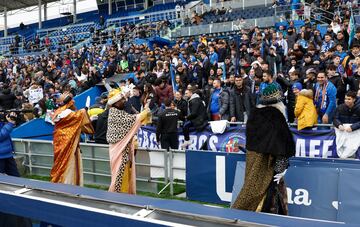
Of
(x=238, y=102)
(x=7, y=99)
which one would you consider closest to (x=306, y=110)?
(x=238, y=102)

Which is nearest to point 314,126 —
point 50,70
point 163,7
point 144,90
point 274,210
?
point 274,210

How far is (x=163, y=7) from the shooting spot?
35125 mm

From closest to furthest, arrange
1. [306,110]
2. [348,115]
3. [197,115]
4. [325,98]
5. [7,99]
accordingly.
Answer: [348,115]
[306,110]
[325,98]
[197,115]
[7,99]

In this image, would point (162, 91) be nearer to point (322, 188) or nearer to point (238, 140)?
point (238, 140)

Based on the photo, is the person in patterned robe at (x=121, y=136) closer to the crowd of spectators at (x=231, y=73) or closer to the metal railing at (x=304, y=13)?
the crowd of spectators at (x=231, y=73)

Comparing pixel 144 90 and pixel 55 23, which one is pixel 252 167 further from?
pixel 55 23

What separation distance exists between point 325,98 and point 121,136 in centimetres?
440

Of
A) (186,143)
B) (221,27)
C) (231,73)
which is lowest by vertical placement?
(186,143)

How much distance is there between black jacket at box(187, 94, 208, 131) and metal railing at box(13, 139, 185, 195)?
184 centimetres

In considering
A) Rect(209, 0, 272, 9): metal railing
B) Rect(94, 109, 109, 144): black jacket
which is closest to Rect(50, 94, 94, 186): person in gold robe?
Rect(94, 109, 109, 144): black jacket

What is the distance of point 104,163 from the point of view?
337 inches

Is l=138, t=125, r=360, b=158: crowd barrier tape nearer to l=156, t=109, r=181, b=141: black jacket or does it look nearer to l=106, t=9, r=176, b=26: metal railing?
l=156, t=109, r=181, b=141: black jacket

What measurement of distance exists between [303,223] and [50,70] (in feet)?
62.9

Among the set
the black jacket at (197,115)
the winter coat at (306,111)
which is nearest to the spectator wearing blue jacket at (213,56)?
the black jacket at (197,115)
